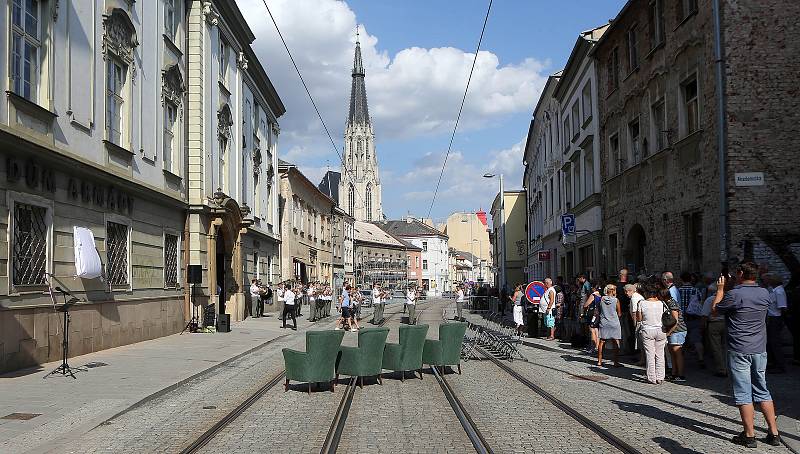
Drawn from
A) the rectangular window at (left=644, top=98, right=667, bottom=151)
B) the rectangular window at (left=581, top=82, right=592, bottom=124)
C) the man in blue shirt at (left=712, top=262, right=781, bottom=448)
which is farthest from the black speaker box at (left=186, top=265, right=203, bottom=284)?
the man in blue shirt at (left=712, top=262, right=781, bottom=448)

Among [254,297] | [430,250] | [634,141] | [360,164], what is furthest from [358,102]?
[634,141]

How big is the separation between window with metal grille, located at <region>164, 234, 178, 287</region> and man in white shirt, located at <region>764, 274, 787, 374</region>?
16.1 metres

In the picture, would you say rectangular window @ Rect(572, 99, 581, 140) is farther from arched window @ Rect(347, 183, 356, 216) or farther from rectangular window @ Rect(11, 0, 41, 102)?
arched window @ Rect(347, 183, 356, 216)

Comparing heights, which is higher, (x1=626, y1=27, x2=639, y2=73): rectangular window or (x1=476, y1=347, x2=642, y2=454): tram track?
(x1=626, y1=27, x2=639, y2=73): rectangular window

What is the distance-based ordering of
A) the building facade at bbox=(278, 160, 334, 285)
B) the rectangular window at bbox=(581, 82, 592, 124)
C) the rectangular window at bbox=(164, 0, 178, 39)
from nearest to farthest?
the rectangular window at bbox=(164, 0, 178, 39) → the rectangular window at bbox=(581, 82, 592, 124) → the building facade at bbox=(278, 160, 334, 285)

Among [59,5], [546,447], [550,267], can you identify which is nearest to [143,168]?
[59,5]

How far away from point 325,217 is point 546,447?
57.6 m

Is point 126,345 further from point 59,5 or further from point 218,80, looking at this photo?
point 218,80

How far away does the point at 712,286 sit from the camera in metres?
13.4

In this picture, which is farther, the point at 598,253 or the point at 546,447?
the point at 598,253

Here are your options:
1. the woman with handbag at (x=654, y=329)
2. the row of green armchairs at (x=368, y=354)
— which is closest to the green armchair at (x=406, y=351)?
the row of green armchairs at (x=368, y=354)

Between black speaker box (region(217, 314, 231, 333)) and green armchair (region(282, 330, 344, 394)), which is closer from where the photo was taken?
green armchair (region(282, 330, 344, 394))

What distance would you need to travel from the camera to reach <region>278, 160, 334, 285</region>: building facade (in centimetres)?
4794

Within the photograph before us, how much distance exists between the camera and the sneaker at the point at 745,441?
7465mm
